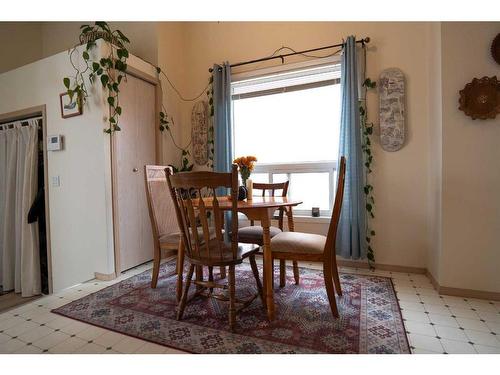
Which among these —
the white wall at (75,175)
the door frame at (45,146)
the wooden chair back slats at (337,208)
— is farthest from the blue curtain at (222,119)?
the door frame at (45,146)

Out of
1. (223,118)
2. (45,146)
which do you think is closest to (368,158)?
(223,118)

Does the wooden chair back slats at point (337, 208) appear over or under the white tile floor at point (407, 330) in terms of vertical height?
over

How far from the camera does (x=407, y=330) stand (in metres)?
1.48

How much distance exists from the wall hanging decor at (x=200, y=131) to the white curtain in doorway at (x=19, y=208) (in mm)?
1662

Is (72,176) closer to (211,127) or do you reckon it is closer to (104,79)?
(104,79)

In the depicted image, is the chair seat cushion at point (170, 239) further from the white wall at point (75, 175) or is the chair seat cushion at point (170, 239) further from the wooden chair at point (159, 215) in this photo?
the white wall at point (75, 175)

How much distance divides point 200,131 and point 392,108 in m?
2.15

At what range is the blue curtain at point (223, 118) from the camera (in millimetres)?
2955

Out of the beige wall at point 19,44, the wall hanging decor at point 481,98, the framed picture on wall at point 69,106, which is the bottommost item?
the wall hanging decor at point 481,98

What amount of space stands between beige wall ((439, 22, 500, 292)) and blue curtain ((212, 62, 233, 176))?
2008 millimetres

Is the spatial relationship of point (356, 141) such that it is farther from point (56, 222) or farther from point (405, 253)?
point (56, 222)

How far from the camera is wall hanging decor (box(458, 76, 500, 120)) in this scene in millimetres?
1774

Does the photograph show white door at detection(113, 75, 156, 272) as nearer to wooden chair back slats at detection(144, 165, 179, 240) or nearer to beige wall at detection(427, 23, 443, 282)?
wooden chair back slats at detection(144, 165, 179, 240)
